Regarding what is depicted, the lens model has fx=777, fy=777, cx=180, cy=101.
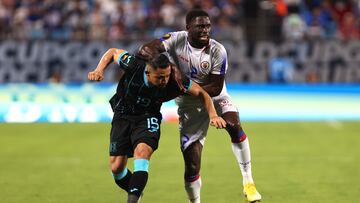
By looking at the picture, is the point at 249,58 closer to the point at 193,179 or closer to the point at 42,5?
the point at 42,5

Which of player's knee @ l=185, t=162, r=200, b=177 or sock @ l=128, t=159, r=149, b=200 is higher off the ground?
sock @ l=128, t=159, r=149, b=200

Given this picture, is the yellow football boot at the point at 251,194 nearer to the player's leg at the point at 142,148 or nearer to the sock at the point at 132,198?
the player's leg at the point at 142,148

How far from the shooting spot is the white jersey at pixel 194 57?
881 centimetres

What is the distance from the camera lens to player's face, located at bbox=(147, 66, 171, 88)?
25.7ft

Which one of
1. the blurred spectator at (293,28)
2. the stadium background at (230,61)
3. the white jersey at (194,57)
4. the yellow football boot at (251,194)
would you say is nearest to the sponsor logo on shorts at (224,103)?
the white jersey at (194,57)

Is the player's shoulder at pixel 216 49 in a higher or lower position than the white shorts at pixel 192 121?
higher

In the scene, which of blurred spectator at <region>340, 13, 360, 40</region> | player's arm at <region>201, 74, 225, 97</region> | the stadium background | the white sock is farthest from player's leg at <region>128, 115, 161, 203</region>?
blurred spectator at <region>340, 13, 360, 40</region>

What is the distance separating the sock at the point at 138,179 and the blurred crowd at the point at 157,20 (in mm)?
14176

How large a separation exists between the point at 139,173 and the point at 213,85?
159 cm

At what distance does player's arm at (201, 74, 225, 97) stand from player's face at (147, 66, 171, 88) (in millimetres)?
1022

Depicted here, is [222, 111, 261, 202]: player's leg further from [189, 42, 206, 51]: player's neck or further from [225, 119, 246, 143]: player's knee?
[189, 42, 206, 51]: player's neck

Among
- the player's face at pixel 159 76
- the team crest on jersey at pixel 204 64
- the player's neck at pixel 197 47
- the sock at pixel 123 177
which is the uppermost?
the player's neck at pixel 197 47

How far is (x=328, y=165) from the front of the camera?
12969mm

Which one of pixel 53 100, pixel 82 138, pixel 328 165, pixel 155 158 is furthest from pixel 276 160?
pixel 53 100
